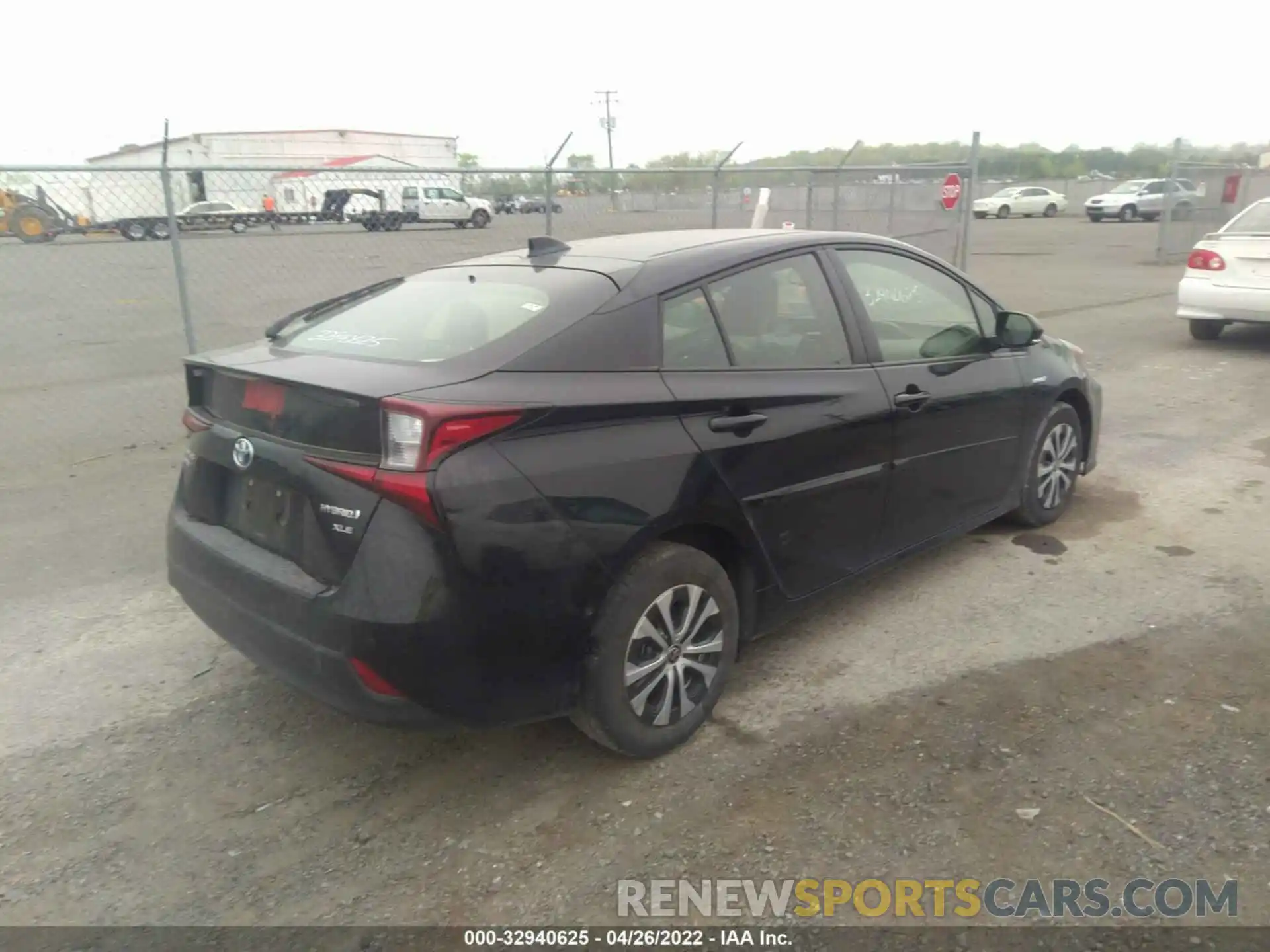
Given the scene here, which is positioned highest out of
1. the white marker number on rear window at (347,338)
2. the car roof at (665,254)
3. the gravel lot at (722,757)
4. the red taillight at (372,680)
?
the car roof at (665,254)

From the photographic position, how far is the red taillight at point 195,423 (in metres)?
3.25

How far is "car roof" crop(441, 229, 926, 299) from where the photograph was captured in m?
3.31

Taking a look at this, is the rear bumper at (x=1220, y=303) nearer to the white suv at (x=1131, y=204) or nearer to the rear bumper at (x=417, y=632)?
the rear bumper at (x=417, y=632)

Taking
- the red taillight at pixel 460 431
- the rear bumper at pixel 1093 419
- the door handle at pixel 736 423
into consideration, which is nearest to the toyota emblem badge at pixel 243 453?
the red taillight at pixel 460 431

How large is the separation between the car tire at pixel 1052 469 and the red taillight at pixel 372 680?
3456mm

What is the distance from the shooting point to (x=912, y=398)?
3.91 m

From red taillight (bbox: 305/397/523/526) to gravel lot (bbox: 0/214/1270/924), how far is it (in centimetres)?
105

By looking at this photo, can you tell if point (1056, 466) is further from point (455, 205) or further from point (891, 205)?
point (891, 205)

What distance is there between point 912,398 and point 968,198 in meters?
10.5

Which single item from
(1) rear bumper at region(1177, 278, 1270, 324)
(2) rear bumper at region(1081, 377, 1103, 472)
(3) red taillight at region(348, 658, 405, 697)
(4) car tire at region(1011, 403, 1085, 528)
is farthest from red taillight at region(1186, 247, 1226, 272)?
(3) red taillight at region(348, 658, 405, 697)

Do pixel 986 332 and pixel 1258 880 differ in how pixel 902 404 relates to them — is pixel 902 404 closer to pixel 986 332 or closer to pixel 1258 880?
pixel 986 332

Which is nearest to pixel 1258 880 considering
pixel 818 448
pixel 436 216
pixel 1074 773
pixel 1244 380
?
pixel 1074 773

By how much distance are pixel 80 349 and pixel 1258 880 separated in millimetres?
11524

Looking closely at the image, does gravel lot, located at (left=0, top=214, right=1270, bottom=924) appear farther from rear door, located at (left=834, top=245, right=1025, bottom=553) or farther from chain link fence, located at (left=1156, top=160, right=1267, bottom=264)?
chain link fence, located at (left=1156, top=160, right=1267, bottom=264)
